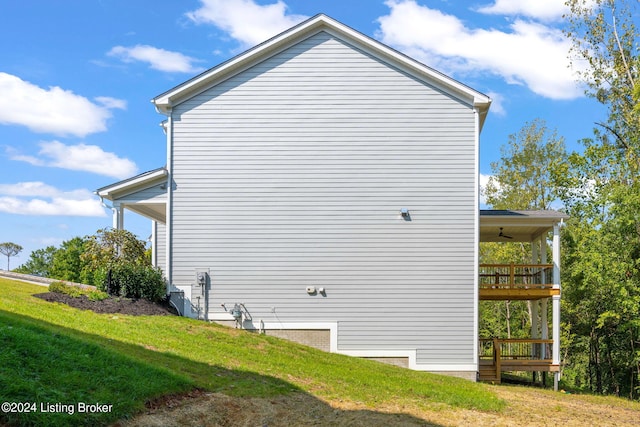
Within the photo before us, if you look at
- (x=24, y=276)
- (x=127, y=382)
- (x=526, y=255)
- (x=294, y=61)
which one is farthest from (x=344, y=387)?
(x=526, y=255)

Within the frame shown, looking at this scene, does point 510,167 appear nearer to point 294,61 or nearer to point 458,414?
point 294,61

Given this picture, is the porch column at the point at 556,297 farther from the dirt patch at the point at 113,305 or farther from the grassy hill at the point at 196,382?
the dirt patch at the point at 113,305

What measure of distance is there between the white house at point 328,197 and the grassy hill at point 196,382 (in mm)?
1180

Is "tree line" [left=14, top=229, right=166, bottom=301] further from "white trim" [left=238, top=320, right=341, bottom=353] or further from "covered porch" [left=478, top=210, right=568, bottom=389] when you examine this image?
"covered porch" [left=478, top=210, right=568, bottom=389]

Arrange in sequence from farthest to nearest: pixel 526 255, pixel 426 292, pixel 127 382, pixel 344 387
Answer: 1. pixel 526 255
2. pixel 426 292
3. pixel 344 387
4. pixel 127 382

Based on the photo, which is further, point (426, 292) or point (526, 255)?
point (526, 255)

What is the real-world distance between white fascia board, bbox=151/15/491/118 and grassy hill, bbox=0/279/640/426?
19.7ft

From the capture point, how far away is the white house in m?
16.5

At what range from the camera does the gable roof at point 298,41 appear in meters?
16.8

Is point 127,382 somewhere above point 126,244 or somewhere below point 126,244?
below

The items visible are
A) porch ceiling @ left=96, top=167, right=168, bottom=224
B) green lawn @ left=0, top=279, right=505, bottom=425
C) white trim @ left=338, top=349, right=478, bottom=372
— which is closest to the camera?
green lawn @ left=0, top=279, right=505, bottom=425

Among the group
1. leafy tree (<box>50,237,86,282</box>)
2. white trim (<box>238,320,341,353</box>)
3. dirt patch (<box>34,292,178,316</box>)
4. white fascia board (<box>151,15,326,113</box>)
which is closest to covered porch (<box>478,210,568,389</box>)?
white trim (<box>238,320,341,353</box>)

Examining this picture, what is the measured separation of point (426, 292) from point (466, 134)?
4.25 metres

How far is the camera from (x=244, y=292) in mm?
16672
